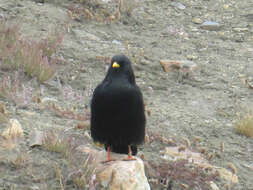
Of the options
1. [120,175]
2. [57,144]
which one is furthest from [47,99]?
[120,175]

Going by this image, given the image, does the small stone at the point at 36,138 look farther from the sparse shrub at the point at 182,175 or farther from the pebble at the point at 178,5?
the pebble at the point at 178,5

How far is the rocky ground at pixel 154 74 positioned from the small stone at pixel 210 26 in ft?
0.08

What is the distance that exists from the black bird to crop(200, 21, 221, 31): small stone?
20.9 ft

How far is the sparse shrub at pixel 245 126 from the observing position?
18.7ft

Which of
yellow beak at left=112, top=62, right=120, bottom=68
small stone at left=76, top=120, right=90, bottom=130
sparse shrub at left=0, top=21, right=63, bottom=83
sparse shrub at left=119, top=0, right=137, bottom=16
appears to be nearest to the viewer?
yellow beak at left=112, top=62, right=120, bottom=68

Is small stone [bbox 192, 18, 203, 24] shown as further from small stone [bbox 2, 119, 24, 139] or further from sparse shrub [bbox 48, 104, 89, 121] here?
small stone [bbox 2, 119, 24, 139]

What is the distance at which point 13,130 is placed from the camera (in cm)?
416

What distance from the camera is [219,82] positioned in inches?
295

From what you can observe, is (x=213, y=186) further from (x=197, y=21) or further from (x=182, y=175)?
(x=197, y=21)

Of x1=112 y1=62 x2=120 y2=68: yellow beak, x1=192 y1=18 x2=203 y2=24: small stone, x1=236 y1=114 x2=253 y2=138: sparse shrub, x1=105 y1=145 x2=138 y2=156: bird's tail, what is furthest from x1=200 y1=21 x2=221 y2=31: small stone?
x1=112 y1=62 x2=120 y2=68: yellow beak

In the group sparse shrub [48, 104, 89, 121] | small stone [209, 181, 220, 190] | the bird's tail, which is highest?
the bird's tail

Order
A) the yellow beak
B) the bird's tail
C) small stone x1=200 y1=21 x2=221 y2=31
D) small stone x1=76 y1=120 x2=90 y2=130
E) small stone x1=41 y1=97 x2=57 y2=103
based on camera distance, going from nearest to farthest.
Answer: the yellow beak, the bird's tail, small stone x1=76 y1=120 x2=90 y2=130, small stone x1=41 y1=97 x2=57 y2=103, small stone x1=200 y1=21 x2=221 y2=31

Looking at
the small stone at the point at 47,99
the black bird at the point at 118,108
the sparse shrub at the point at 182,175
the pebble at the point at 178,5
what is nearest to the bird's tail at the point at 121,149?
the black bird at the point at 118,108

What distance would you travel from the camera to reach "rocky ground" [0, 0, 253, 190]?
441 centimetres
